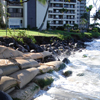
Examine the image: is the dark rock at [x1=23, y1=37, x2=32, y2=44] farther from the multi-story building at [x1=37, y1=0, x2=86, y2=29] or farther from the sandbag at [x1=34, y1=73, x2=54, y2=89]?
the multi-story building at [x1=37, y1=0, x2=86, y2=29]

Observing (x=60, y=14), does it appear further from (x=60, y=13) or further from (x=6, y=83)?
(x=6, y=83)

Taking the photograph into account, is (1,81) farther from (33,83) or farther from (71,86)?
(71,86)

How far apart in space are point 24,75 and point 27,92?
1.96 ft

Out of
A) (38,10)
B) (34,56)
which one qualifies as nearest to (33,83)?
(34,56)

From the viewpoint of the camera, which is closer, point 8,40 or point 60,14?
point 8,40

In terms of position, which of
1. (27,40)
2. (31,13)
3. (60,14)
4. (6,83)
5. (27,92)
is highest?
(60,14)

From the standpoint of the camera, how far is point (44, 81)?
607cm

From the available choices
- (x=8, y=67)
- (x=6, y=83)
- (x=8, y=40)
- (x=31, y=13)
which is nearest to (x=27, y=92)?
(x=6, y=83)

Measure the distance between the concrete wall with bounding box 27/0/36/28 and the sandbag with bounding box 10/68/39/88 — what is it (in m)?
25.5

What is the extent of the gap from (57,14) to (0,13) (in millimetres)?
37916

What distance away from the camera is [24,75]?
5.53 metres

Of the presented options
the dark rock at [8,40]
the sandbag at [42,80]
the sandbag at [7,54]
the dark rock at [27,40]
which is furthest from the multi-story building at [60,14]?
the sandbag at [42,80]

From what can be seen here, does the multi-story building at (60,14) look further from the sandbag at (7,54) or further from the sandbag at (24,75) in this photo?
the sandbag at (24,75)

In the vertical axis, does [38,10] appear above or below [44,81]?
above
